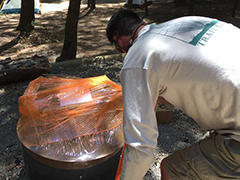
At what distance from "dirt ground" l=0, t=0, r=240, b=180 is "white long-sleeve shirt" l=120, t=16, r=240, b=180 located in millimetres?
1115

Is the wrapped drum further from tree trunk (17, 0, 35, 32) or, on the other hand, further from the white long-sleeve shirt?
tree trunk (17, 0, 35, 32)

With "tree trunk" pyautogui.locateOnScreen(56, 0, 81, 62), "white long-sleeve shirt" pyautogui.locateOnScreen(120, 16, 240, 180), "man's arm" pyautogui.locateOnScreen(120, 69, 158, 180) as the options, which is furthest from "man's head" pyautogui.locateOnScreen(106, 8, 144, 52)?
"tree trunk" pyautogui.locateOnScreen(56, 0, 81, 62)

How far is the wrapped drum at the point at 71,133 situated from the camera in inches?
64.2

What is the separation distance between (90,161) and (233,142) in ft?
2.73

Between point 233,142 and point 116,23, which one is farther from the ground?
point 116,23

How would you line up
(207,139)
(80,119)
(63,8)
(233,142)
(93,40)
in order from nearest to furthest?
(233,142)
(207,139)
(80,119)
(93,40)
(63,8)

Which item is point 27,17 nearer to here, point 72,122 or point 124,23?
point 72,122

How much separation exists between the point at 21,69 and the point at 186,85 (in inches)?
109

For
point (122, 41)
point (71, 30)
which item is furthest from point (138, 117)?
point (71, 30)

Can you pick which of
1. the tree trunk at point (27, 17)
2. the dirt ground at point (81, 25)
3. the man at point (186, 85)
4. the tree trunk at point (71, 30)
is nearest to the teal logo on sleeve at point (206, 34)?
the man at point (186, 85)

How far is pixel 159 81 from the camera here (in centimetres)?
121

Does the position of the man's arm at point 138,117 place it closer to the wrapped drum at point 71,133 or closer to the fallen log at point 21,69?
the wrapped drum at point 71,133

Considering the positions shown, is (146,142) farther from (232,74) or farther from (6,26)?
(6,26)

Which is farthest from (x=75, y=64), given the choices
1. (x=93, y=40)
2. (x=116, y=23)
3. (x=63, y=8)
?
(x=63, y=8)
